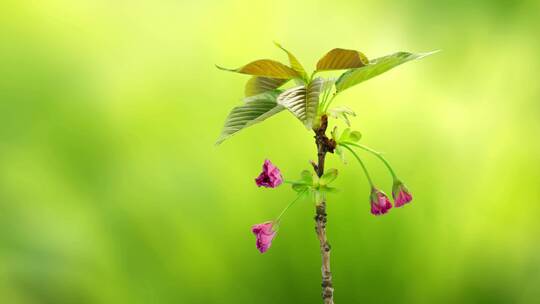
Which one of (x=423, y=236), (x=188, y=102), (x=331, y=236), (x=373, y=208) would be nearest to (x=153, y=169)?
(x=188, y=102)

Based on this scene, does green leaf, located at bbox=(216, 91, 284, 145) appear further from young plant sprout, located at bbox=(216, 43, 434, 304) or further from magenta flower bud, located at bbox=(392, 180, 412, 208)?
magenta flower bud, located at bbox=(392, 180, 412, 208)

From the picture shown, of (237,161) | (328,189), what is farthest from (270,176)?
(237,161)

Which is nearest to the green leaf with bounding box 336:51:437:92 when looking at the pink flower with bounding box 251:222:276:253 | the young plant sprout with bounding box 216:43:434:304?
the young plant sprout with bounding box 216:43:434:304

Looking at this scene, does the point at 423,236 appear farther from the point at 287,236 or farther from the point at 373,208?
the point at 373,208

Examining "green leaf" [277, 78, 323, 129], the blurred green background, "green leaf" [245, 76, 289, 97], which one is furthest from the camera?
the blurred green background

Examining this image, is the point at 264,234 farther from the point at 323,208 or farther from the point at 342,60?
the point at 342,60
